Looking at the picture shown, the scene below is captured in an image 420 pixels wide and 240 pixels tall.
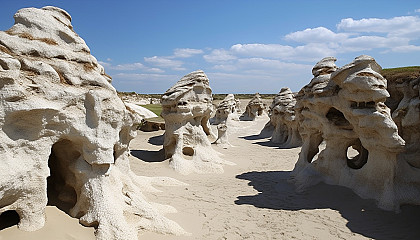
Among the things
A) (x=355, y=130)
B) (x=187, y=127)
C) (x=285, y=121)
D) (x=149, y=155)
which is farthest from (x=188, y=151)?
(x=285, y=121)

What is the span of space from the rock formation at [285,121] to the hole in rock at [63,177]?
16.5 metres

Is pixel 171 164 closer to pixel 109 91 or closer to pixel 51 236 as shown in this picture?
pixel 109 91

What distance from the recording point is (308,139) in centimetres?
1145

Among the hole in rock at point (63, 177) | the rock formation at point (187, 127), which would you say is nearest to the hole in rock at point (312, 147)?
the rock formation at point (187, 127)

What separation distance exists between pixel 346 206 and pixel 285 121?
13812mm

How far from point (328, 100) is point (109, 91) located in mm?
6974

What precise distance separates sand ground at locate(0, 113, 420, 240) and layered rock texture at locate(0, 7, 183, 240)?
1.11 ft

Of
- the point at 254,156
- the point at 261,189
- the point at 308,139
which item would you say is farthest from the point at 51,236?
the point at 254,156

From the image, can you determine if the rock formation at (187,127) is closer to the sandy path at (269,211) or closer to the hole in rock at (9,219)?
the sandy path at (269,211)

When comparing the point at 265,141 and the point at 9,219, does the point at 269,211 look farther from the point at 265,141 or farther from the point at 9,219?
the point at 265,141

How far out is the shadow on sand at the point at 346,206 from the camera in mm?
6901

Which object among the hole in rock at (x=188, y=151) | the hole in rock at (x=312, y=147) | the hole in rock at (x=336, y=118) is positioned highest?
the hole in rock at (x=336, y=118)

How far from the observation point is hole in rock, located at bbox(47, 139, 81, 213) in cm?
547

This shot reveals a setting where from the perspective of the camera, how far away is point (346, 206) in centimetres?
822
